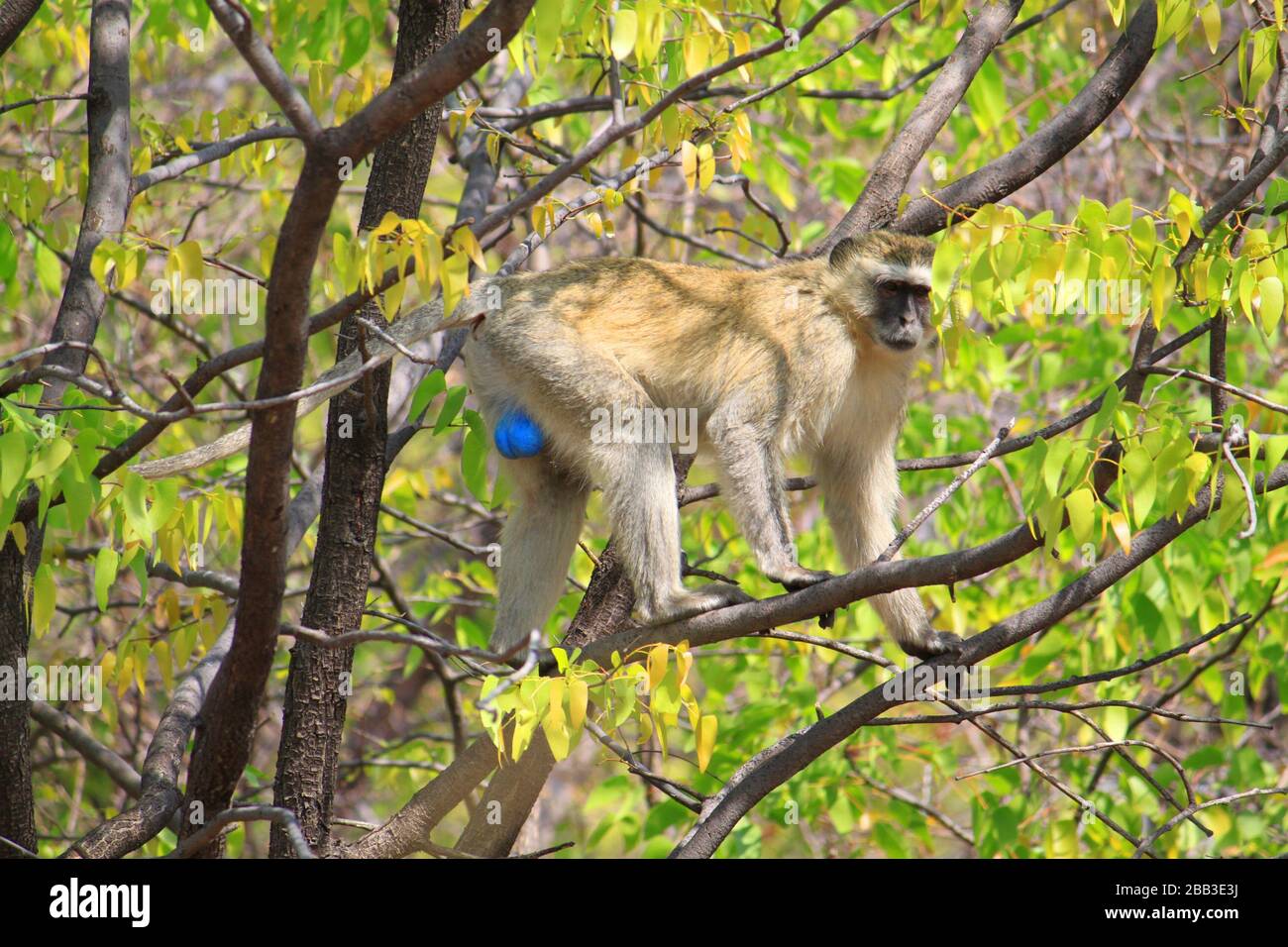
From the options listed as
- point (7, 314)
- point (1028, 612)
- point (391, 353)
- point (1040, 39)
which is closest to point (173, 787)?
point (391, 353)

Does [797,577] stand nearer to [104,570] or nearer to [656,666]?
[656,666]

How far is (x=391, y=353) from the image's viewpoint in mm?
3721

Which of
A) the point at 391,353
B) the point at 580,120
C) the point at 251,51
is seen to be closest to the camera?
the point at 251,51

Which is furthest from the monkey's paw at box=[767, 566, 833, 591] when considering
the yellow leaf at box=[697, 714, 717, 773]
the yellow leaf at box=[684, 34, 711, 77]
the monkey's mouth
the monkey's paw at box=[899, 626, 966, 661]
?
the yellow leaf at box=[684, 34, 711, 77]

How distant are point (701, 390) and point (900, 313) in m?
0.88

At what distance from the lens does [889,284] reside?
18.9 feet

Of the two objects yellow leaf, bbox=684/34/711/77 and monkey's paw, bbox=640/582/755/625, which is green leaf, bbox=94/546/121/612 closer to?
monkey's paw, bbox=640/582/755/625

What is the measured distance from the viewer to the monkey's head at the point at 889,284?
225 inches

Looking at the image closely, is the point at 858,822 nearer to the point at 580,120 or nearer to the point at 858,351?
the point at 858,351

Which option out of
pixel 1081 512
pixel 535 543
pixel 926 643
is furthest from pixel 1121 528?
pixel 535 543

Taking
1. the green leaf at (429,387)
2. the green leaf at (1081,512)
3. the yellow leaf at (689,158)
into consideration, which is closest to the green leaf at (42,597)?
the green leaf at (429,387)

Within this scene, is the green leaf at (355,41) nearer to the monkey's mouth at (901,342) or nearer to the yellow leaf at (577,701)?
the monkey's mouth at (901,342)

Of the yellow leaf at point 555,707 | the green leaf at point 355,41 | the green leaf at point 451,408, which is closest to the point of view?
the yellow leaf at point 555,707

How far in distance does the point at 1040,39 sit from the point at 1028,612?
19.0 ft
